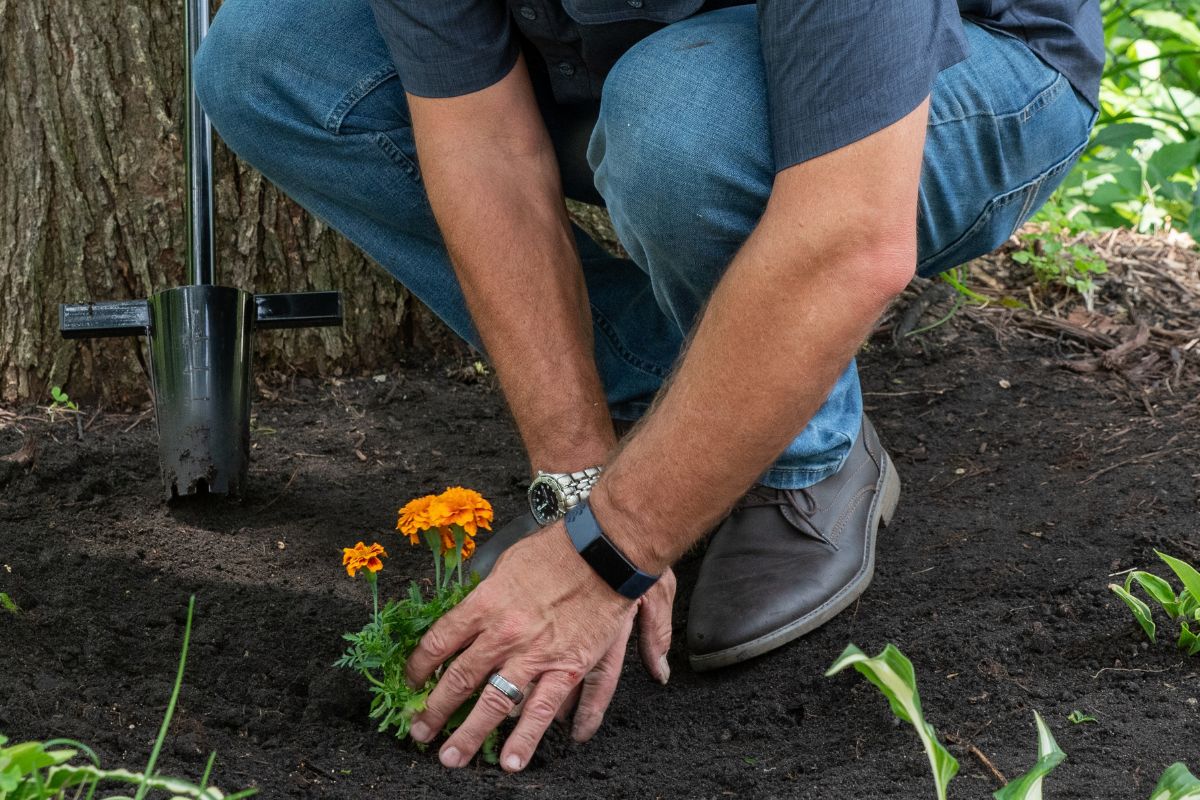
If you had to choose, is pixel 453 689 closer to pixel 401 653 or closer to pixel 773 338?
pixel 401 653

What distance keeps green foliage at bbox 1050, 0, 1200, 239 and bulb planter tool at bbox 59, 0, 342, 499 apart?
2.19 metres

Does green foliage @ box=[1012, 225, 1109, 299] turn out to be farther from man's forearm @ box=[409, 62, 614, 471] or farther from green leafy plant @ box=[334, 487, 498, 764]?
green leafy plant @ box=[334, 487, 498, 764]

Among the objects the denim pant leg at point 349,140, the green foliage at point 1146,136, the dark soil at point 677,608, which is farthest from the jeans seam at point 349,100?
the green foliage at point 1146,136

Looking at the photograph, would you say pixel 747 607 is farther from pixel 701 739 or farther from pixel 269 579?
pixel 269 579

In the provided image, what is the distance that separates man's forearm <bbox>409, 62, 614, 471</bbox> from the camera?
5.20 ft

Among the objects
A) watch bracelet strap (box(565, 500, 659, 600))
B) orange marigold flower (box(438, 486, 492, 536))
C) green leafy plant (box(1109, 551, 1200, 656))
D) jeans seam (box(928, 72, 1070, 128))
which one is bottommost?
green leafy plant (box(1109, 551, 1200, 656))

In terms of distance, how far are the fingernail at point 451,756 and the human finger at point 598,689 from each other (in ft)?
0.54

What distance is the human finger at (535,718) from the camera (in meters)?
1.35

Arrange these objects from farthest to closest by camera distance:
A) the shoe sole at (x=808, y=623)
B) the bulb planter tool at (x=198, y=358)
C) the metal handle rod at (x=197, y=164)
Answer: the metal handle rod at (x=197, y=164) < the bulb planter tool at (x=198, y=358) < the shoe sole at (x=808, y=623)

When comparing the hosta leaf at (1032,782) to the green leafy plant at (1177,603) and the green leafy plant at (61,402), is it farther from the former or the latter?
the green leafy plant at (61,402)

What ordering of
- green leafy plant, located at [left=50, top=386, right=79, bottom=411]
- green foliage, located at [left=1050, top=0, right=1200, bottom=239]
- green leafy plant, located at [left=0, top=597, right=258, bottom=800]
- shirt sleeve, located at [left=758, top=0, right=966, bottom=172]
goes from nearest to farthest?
green leafy plant, located at [left=0, top=597, right=258, bottom=800], shirt sleeve, located at [left=758, top=0, right=966, bottom=172], green leafy plant, located at [left=50, top=386, right=79, bottom=411], green foliage, located at [left=1050, top=0, right=1200, bottom=239]

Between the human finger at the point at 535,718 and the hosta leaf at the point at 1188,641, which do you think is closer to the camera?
the human finger at the point at 535,718

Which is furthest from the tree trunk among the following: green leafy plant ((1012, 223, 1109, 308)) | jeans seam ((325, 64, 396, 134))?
green leafy plant ((1012, 223, 1109, 308))

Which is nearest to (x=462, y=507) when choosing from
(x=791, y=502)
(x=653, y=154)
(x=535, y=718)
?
(x=535, y=718)
